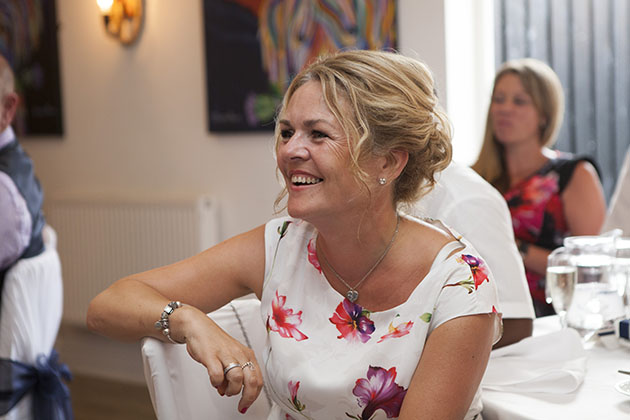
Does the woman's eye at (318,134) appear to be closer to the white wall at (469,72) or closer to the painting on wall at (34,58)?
the white wall at (469,72)

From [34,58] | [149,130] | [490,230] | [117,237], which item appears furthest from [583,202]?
[34,58]

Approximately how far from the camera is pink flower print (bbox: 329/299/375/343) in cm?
152

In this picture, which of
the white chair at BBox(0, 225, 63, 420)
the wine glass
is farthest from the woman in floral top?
the white chair at BBox(0, 225, 63, 420)

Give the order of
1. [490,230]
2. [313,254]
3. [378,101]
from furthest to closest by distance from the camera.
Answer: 1. [490,230]
2. [313,254]
3. [378,101]

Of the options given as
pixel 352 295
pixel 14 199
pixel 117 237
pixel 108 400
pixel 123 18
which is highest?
pixel 123 18

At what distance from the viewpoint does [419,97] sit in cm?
150

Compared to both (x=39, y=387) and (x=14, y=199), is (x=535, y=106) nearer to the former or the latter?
(x=14, y=199)

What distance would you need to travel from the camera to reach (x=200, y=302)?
1650 millimetres

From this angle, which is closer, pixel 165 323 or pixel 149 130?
pixel 165 323

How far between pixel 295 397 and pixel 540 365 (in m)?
0.51

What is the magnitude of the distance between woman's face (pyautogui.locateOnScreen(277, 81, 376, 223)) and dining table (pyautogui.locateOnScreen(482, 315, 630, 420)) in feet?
1.54

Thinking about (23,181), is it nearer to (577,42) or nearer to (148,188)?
(148,188)

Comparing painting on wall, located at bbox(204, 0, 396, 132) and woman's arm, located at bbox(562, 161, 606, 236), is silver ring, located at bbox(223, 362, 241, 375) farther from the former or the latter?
painting on wall, located at bbox(204, 0, 396, 132)

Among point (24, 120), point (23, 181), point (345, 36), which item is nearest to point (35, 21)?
point (24, 120)
